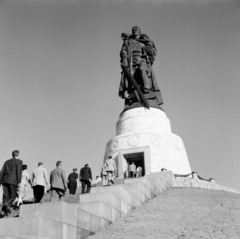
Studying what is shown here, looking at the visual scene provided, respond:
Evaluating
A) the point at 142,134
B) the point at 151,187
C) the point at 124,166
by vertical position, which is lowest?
the point at 151,187

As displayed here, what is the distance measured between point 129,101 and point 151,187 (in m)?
14.3

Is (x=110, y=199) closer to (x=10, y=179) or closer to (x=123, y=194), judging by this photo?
(x=123, y=194)

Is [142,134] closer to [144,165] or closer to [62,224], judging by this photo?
[144,165]

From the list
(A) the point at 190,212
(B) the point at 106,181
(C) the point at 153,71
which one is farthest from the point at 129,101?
(A) the point at 190,212

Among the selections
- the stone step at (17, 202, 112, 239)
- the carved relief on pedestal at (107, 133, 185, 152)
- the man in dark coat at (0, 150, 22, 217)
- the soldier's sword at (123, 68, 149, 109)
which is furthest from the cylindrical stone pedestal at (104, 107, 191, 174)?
the stone step at (17, 202, 112, 239)

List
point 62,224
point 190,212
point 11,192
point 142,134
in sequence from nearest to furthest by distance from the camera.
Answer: point 62,224
point 11,192
point 190,212
point 142,134

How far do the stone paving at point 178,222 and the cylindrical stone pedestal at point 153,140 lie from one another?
35.1 ft

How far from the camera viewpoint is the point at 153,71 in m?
27.7

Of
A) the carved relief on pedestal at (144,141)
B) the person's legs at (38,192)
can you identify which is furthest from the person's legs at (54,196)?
the carved relief on pedestal at (144,141)

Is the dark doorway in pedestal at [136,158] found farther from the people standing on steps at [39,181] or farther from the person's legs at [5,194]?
the person's legs at [5,194]

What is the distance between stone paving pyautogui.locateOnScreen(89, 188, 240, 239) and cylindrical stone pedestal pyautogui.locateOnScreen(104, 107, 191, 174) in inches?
421

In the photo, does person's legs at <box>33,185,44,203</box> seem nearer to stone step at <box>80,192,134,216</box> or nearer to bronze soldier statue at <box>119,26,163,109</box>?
stone step at <box>80,192,134,216</box>

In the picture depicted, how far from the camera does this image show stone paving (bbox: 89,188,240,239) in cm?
718

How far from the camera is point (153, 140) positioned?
74.6ft
